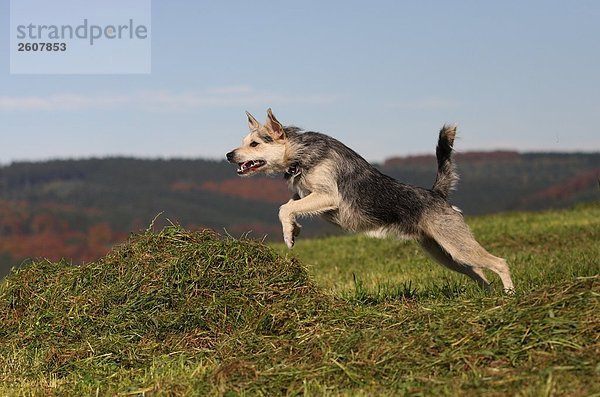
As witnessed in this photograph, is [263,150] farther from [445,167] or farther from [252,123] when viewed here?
[445,167]

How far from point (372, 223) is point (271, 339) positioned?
250cm

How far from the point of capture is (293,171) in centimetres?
910

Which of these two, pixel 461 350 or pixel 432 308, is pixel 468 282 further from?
pixel 461 350

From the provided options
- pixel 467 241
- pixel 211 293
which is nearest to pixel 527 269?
pixel 467 241

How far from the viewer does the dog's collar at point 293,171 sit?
29.7 ft

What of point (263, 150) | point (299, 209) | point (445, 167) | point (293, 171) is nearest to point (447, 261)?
point (445, 167)

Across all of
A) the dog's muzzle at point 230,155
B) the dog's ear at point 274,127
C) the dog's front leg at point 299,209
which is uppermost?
the dog's ear at point 274,127

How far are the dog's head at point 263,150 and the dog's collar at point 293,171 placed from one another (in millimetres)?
71

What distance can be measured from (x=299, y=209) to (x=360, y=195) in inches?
28.8

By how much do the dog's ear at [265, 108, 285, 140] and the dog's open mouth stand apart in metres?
0.34

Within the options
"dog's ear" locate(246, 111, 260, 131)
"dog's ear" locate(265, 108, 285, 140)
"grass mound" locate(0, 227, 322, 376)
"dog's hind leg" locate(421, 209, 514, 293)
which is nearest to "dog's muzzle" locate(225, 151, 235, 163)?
"dog's ear" locate(246, 111, 260, 131)

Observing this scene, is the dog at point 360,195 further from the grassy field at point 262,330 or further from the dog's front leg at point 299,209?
the grassy field at point 262,330

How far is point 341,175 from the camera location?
8922 mm

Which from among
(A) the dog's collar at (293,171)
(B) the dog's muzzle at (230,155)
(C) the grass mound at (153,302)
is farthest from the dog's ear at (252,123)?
(C) the grass mound at (153,302)
